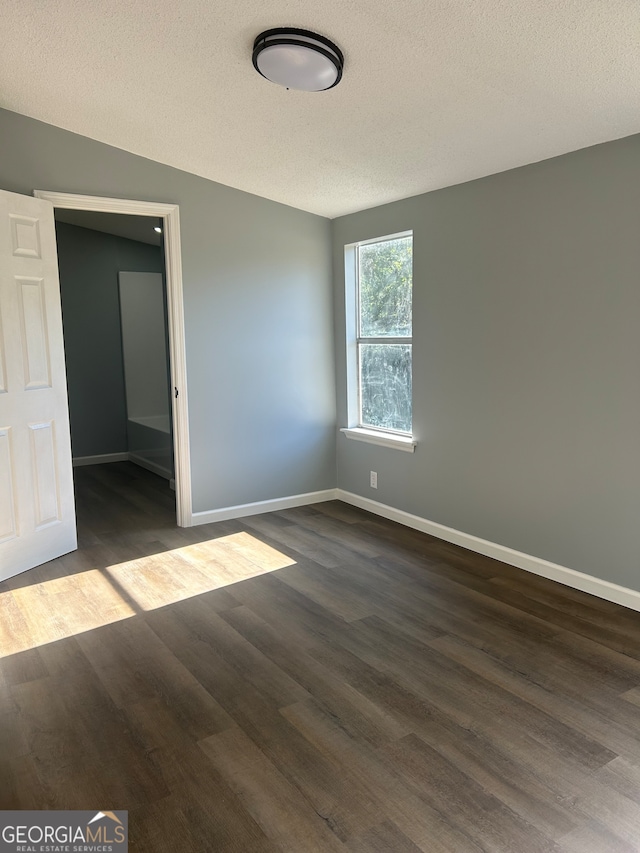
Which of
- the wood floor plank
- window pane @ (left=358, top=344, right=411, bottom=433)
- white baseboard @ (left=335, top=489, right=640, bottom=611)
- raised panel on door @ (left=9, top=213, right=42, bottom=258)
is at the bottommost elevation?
the wood floor plank

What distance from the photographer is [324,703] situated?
2258 mm

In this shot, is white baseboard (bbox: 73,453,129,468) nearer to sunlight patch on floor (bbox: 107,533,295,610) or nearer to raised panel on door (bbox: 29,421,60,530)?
raised panel on door (bbox: 29,421,60,530)

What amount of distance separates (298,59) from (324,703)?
2.46 metres

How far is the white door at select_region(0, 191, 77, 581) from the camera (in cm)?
339

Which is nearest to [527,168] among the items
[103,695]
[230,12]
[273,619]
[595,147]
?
[595,147]

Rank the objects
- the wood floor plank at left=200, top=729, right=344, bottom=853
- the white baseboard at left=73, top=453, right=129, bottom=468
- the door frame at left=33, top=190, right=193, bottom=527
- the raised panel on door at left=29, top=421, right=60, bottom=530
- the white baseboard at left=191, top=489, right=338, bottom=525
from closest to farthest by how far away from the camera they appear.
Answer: the wood floor plank at left=200, top=729, right=344, bottom=853 < the raised panel on door at left=29, top=421, right=60, bottom=530 < the door frame at left=33, top=190, right=193, bottom=527 < the white baseboard at left=191, top=489, right=338, bottom=525 < the white baseboard at left=73, top=453, right=129, bottom=468

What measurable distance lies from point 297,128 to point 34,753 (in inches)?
117

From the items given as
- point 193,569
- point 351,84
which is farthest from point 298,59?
point 193,569

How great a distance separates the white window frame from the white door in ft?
6.66

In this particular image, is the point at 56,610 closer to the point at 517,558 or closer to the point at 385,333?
the point at 517,558

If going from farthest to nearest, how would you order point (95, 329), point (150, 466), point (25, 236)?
point (95, 329) < point (150, 466) < point (25, 236)

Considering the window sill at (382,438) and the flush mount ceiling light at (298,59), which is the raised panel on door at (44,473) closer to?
the window sill at (382,438)

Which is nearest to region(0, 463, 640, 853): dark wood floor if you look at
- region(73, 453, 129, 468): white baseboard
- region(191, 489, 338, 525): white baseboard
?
region(191, 489, 338, 525): white baseboard

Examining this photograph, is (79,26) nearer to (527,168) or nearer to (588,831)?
(527,168)
